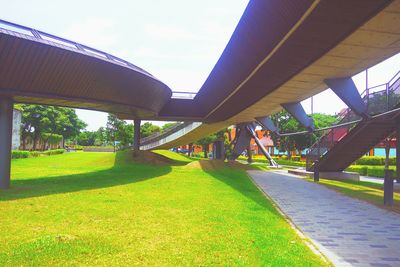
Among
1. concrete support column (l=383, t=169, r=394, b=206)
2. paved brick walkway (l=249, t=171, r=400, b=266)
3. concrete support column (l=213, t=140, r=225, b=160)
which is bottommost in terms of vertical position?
paved brick walkway (l=249, t=171, r=400, b=266)

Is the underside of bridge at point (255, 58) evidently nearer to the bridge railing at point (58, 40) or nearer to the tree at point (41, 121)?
the bridge railing at point (58, 40)

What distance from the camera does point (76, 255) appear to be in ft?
20.2

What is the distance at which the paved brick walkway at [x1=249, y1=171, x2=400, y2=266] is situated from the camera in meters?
6.81

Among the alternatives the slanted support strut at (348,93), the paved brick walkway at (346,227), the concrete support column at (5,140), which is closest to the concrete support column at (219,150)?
the slanted support strut at (348,93)

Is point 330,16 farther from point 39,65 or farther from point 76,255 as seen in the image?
point 39,65

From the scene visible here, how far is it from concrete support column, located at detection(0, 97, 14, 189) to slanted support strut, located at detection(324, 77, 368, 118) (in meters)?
15.2

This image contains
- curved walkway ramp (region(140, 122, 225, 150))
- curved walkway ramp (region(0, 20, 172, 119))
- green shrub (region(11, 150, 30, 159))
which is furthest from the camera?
curved walkway ramp (region(140, 122, 225, 150))

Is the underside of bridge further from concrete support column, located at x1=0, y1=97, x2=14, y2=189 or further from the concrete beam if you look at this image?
the concrete beam

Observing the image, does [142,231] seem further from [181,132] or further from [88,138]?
[88,138]

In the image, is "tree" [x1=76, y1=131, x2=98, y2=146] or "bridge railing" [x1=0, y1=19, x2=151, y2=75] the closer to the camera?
"bridge railing" [x1=0, y1=19, x2=151, y2=75]

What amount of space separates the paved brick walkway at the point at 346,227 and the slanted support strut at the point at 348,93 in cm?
539

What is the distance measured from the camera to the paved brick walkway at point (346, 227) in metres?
6.81

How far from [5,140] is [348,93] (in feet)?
53.1

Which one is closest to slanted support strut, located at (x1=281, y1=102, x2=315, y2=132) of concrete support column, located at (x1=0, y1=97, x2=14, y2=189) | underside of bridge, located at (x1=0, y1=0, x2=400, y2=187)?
underside of bridge, located at (x1=0, y1=0, x2=400, y2=187)
